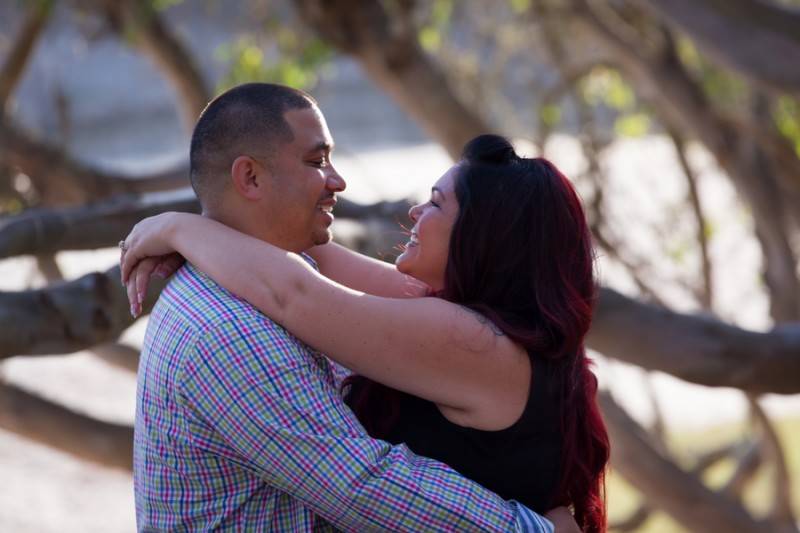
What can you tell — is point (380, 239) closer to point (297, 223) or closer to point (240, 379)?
point (297, 223)

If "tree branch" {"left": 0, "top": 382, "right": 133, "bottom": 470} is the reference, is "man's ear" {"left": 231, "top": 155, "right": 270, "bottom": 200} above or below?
above

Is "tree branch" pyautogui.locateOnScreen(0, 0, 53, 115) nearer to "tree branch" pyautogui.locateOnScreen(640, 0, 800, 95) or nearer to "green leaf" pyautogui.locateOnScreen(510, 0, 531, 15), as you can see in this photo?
"green leaf" pyautogui.locateOnScreen(510, 0, 531, 15)

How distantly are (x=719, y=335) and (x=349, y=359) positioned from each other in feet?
6.09

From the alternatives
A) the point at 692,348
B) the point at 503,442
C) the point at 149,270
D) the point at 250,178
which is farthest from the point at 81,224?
the point at 692,348

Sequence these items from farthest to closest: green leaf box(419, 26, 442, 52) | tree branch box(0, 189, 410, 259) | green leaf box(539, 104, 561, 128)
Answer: green leaf box(419, 26, 442, 52) → green leaf box(539, 104, 561, 128) → tree branch box(0, 189, 410, 259)

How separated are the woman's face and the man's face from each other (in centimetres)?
16

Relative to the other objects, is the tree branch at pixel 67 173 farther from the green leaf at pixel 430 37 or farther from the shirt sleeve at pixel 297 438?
the shirt sleeve at pixel 297 438

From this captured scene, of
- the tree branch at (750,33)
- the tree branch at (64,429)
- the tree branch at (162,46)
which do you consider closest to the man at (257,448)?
the tree branch at (64,429)

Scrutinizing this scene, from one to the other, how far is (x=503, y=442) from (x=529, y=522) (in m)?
0.14

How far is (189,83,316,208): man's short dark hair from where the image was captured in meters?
2.07

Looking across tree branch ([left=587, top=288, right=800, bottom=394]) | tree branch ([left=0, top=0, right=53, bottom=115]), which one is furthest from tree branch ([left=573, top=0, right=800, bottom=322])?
tree branch ([left=0, top=0, right=53, bottom=115])

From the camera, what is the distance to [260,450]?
180 centimetres

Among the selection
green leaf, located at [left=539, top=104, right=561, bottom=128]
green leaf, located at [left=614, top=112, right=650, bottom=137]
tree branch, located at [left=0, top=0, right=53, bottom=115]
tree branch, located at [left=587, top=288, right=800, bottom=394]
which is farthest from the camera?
green leaf, located at [left=614, top=112, right=650, bottom=137]

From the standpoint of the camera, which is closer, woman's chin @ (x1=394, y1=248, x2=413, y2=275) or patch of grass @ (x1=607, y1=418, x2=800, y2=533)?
woman's chin @ (x1=394, y1=248, x2=413, y2=275)
